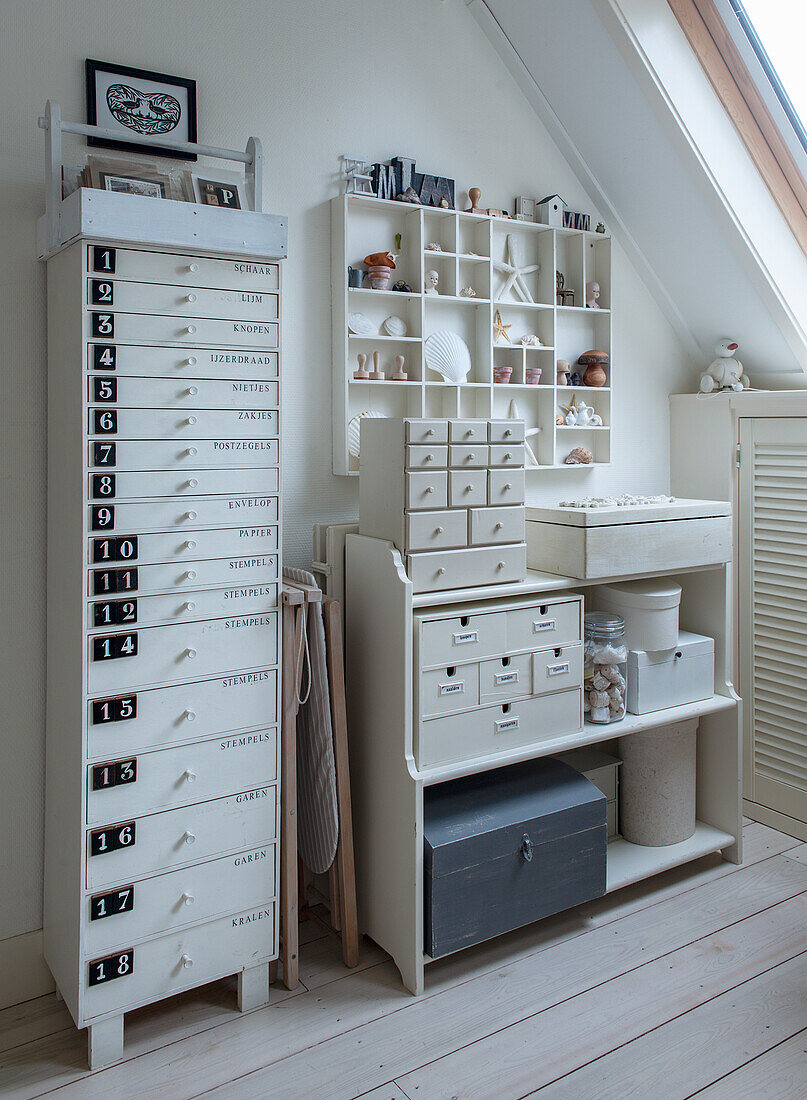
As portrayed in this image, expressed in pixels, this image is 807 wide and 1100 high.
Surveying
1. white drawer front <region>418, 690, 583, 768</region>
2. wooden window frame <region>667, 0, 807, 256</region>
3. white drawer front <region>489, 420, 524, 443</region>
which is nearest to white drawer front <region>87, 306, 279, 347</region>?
white drawer front <region>489, 420, 524, 443</region>

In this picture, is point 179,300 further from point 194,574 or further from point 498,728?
point 498,728

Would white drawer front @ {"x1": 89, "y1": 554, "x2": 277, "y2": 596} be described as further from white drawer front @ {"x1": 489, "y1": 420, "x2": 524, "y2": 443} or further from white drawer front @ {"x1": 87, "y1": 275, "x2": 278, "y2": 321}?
white drawer front @ {"x1": 489, "y1": 420, "x2": 524, "y2": 443}

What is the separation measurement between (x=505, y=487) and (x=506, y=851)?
90 centimetres

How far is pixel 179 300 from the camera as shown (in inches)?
71.4

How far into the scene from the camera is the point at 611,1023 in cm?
194

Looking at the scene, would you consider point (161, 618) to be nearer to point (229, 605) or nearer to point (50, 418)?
point (229, 605)

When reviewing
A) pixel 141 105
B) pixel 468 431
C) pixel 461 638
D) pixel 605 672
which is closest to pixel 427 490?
pixel 468 431

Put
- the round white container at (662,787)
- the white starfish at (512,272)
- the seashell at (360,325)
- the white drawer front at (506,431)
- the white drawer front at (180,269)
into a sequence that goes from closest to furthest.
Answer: the white drawer front at (180,269), the white drawer front at (506,431), the seashell at (360,325), the round white container at (662,787), the white starfish at (512,272)

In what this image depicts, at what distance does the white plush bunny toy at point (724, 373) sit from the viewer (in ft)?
9.96

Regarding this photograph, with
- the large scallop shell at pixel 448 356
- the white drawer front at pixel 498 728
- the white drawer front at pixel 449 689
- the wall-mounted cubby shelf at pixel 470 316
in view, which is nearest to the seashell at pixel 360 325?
the wall-mounted cubby shelf at pixel 470 316

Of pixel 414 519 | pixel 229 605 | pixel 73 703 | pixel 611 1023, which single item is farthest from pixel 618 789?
pixel 73 703

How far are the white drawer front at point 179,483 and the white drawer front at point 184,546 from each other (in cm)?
8

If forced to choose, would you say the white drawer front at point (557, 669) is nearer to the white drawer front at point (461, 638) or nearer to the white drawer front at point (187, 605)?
the white drawer front at point (461, 638)

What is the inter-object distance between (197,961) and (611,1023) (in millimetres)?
922
